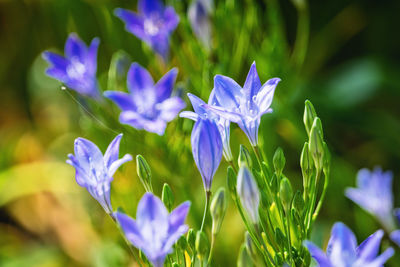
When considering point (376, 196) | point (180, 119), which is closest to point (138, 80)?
point (180, 119)

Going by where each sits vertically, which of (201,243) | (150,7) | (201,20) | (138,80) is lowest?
(201,243)

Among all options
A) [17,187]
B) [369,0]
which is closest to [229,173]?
[17,187]

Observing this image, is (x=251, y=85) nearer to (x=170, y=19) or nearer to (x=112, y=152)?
(x=112, y=152)

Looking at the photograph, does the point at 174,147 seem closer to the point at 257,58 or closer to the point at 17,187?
the point at 257,58

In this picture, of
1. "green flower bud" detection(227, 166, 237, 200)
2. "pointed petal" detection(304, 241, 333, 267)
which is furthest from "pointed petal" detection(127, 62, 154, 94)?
"pointed petal" detection(304, 241, 333, 267)

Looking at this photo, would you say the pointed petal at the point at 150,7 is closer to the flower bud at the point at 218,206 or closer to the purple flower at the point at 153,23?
the purple flower at the point at 153,23

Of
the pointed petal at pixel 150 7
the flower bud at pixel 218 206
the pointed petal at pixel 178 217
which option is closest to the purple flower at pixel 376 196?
the flower bud at pixel 218 206

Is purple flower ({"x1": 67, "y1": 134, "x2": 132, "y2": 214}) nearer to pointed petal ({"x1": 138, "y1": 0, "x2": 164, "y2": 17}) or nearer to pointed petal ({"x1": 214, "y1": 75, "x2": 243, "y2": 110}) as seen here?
pointed petal ({"x1": 214, "y1": 75, "x2": 243, "y2": 110})
